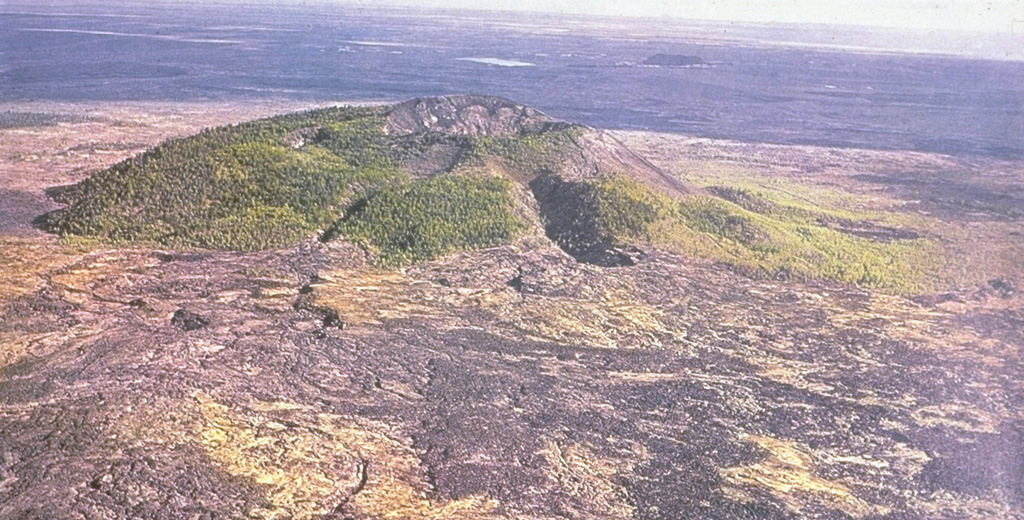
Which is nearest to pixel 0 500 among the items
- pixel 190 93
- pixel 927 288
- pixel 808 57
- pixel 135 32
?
pixel 927 288

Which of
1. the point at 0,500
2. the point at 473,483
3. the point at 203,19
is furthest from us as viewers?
the point at 203,19

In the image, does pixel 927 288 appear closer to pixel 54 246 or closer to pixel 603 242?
pixel 603 242

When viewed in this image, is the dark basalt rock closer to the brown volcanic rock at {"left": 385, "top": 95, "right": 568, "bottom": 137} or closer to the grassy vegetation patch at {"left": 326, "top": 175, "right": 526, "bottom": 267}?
the grassy vegetation patch at {"left": 326, "top": 175, "right": 526, "bottom": 267}

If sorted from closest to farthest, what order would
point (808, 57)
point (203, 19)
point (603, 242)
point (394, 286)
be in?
point (394, 286) → point (603, 242) → point (808, 57) → point (203, 19)

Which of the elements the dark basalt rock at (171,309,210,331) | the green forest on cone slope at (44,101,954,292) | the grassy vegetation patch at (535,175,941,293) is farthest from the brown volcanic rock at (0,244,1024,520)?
the grassy vegetation patch at (535,175,941,293)

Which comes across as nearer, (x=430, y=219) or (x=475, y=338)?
(x=475, y=338)

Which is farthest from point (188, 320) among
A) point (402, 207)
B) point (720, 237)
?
point (720, 237)

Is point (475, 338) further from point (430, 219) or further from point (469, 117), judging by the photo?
point (469, 117)
